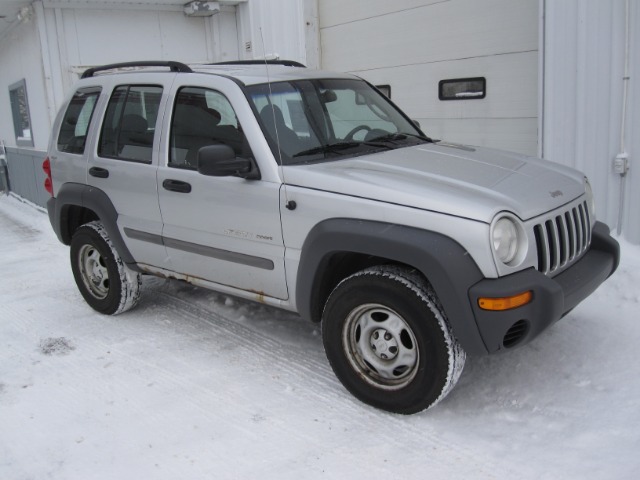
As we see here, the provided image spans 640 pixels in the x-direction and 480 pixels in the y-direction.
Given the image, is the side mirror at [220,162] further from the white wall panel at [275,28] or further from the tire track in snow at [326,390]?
the white wall panel at [275,28]

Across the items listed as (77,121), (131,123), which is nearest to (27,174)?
(77,121)

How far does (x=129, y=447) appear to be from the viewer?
3.26 meters

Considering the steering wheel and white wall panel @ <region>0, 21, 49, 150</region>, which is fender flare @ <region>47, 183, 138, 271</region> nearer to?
the steering wheel

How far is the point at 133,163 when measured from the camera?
15.0 ft

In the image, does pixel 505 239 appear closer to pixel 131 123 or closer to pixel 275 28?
pixel 131 123

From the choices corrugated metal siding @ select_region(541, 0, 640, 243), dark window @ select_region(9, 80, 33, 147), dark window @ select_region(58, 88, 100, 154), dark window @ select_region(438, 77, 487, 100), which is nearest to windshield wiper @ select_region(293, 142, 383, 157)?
dark window @ select_region(58, 88, 100, 154)

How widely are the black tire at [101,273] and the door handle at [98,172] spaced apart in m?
0.45

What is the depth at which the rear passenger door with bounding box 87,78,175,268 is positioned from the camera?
447 cm

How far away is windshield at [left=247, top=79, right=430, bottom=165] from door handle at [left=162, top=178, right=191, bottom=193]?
0.72 m

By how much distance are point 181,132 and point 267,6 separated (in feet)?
18.1

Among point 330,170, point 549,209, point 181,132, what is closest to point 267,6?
point 181,132

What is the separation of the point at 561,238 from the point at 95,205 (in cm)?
341

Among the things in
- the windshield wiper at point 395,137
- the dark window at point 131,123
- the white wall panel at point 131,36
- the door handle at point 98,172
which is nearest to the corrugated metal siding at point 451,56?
the windshield wiper at point 395,137

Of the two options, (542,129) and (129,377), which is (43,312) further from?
(542,129)
